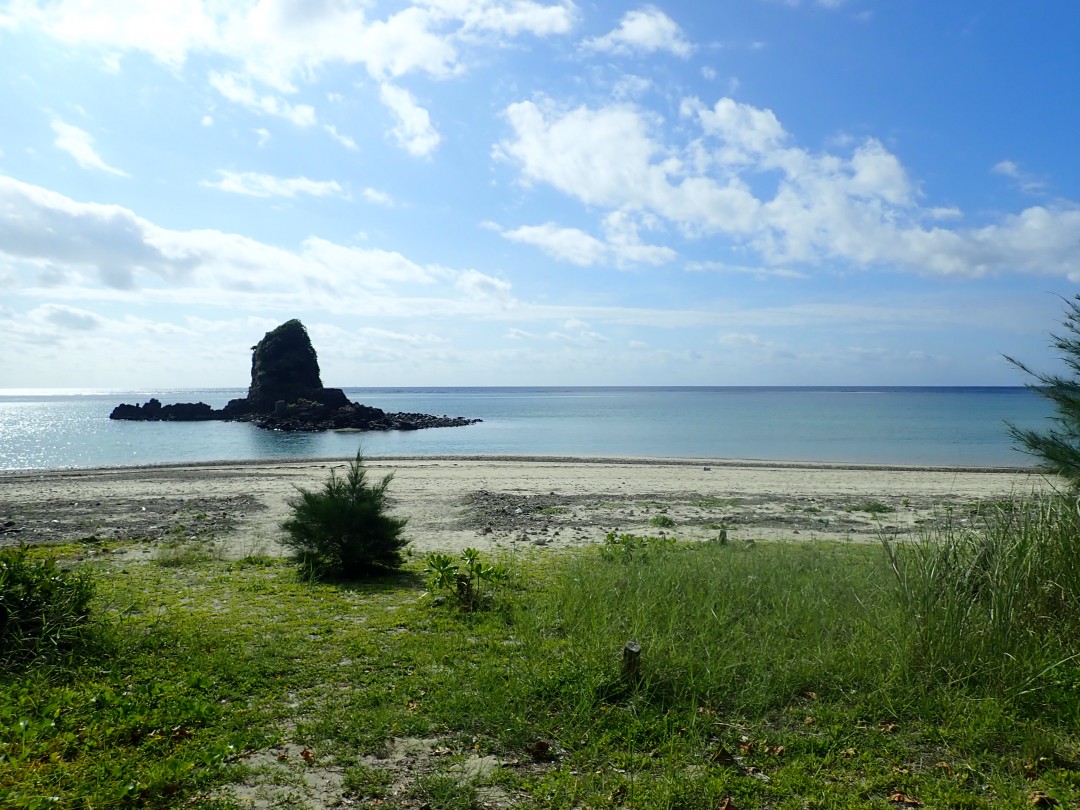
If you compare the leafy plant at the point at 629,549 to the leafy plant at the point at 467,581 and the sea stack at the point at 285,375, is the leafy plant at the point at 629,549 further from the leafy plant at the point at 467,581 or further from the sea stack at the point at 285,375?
the sea stack at the point at 285,375

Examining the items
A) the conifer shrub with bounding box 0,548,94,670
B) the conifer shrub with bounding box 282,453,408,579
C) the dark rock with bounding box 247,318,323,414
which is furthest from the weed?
the dark rock with bounding box 247,318,323,414

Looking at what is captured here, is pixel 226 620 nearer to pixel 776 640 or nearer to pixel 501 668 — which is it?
pixel 501 668

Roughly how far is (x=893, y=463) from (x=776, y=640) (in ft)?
115

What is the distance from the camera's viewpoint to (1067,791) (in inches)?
164

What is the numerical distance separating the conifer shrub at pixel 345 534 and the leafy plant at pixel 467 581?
189 cm

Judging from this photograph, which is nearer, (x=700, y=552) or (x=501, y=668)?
(x=501, y=668)

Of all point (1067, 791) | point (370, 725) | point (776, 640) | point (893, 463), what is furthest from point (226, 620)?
point (893, 463)

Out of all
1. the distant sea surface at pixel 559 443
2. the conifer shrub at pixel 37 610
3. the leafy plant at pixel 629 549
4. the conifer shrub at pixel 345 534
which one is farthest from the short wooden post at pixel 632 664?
the distant sea surface at pixel 559 443

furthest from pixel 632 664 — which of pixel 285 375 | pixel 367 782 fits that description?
pixel 285 375

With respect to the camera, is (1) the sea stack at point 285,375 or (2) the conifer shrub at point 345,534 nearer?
(2) the conifer shrub at point 345,534

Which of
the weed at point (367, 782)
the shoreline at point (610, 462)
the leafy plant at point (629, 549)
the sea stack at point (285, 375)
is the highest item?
the sea stack at point (285, 375)

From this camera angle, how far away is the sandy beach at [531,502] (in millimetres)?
14367

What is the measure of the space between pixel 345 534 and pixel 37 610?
440cm

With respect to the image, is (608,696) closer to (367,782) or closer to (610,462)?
(367,782)
